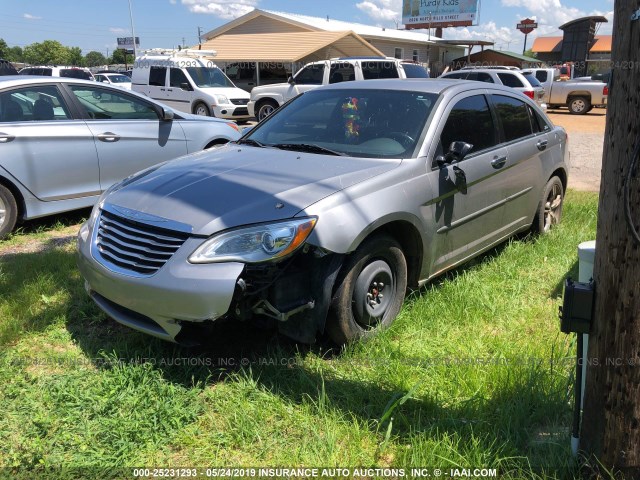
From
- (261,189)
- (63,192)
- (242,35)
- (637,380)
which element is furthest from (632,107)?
(242,35)

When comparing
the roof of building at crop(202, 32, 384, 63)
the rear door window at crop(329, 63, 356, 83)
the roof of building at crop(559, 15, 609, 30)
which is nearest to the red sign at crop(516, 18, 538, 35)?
the roof of building at crop(559, 15, 609, 30)

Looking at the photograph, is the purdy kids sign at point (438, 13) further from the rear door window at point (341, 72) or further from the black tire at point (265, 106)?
the black tire at point (265, 106)

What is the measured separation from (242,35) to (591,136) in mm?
20103

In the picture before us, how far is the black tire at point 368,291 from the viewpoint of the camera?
10.7 ft

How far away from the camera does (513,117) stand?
16.7 ft

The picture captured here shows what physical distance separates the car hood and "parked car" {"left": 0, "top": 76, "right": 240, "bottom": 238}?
229 cm

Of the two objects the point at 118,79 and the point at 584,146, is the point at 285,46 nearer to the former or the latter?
the point at 118,79

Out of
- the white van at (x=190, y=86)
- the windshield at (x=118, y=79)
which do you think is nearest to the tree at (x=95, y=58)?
the windshield at (x=118, y=79)

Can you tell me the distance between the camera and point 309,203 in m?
3.14

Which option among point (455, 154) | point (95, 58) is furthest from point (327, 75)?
point (95, 58)

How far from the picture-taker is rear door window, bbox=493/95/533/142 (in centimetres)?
492

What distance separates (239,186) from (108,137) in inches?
134

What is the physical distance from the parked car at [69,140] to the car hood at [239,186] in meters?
2.29

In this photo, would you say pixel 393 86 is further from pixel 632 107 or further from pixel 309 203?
pixel 632 107
